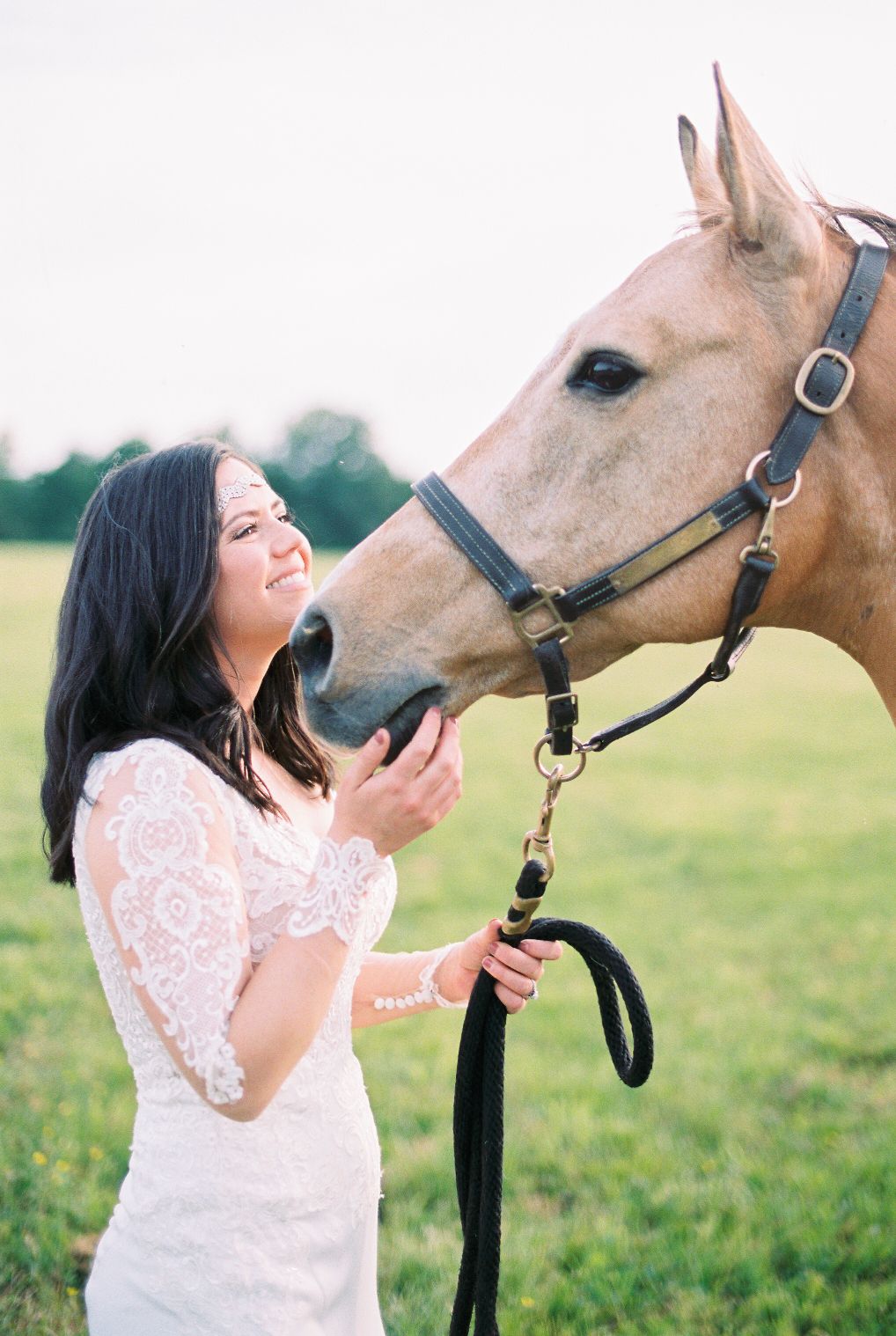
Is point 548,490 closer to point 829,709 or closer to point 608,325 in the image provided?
point 608,325

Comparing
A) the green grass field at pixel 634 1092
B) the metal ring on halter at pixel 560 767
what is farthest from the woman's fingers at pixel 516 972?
the green grass field at pixel 634 1092

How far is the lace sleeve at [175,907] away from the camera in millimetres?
1705

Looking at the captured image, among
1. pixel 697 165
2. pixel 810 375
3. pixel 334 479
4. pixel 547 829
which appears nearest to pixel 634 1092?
pixel 547 829

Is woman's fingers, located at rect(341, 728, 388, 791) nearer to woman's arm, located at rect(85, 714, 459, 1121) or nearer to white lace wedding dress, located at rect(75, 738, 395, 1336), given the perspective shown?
woman's arm, located at rect(85, 714, 459, 1121)

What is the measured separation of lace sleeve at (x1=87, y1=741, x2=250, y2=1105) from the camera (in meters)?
1.71

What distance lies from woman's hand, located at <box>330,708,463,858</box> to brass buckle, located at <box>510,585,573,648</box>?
Answer: 27 centimetres

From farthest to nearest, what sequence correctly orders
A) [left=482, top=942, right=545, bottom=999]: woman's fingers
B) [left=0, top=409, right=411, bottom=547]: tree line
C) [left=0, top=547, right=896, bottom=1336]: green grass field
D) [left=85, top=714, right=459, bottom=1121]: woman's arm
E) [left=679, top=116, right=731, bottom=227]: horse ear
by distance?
[left=0, top=409, right=411, bottom=547]: tree line < [left=0, top=547, right=896, bottom=1336]: green grass field < [left=679, top=116, right=731, bottom=227]: horse ear < [left=482, top=942, right=545, bottom=999]: woman's fingers < [left=85, top=714, right=459, bottom=1121]: woman's arm

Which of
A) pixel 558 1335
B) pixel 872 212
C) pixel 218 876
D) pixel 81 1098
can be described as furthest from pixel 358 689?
pixel 81 1098

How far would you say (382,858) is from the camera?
1.77 m

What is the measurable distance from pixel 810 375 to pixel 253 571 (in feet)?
3.67

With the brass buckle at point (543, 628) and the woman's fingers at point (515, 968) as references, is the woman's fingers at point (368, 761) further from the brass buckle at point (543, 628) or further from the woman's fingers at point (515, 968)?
the woman's fingers at point (515, 968)

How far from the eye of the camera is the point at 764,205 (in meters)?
1.89

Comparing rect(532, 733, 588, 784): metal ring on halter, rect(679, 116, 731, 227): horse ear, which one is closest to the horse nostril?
rect(532, 733, 588, 784): metal ring on halter

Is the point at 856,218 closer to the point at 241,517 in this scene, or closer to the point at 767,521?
the point at 767,521
